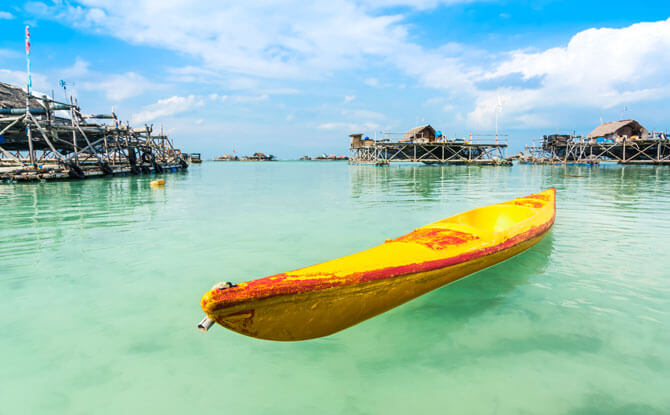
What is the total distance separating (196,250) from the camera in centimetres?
634

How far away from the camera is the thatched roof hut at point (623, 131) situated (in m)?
41.5

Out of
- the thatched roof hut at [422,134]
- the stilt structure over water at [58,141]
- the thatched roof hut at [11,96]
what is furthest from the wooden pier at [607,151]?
the thatched roof hut at [11,96]

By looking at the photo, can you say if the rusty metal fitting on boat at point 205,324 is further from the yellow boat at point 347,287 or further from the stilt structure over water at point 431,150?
the stilt structure over water at point 431,150

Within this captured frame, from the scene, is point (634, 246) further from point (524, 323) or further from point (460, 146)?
point (460, 146)

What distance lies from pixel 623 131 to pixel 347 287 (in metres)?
54.1

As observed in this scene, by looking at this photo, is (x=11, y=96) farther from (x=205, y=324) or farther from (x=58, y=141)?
(x=205, y=324)

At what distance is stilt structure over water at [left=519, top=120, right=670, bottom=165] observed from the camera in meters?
38.6

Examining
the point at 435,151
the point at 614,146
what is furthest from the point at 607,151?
the point at 435,151

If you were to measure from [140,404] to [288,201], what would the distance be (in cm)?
1099

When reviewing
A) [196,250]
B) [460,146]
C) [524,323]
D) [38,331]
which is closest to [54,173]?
[196,250]

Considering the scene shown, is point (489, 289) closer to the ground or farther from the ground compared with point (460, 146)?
closer to the ground

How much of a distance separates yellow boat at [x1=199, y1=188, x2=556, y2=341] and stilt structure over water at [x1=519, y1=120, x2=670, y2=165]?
156 feet

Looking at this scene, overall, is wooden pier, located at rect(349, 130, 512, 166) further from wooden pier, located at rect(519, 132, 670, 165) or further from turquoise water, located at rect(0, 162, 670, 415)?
turquoise water, located at rect(0, 162, 670, 415)

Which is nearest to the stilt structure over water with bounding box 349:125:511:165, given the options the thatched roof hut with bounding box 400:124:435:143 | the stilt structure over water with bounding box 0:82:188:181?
the thatched roof hut with bounding box 400:124:435:143
